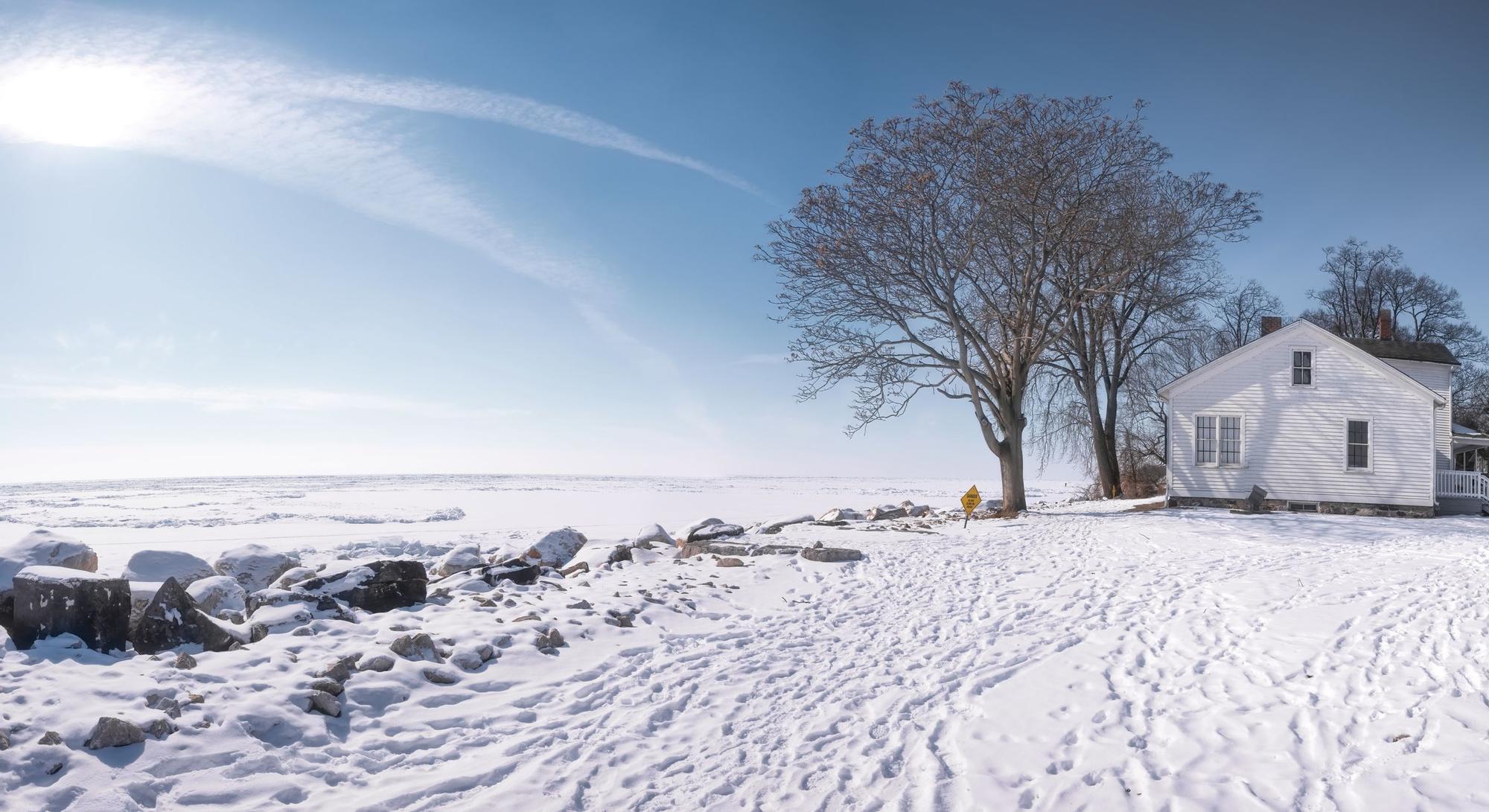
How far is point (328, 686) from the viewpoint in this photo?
566 centimetres

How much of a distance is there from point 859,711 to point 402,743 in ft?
10.7

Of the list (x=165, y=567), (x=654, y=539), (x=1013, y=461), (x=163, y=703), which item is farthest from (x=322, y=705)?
(x=1013, y=461)

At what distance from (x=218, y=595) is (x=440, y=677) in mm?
3041

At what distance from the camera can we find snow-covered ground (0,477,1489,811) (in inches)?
184

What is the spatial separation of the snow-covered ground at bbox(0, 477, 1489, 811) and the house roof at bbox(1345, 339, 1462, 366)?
19.3 metres

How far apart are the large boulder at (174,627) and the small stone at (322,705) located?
131 cm

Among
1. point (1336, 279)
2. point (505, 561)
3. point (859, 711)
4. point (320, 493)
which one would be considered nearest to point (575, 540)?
point (505, 561)

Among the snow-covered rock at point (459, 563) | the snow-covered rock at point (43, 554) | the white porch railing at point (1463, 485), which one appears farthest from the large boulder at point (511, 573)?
the white porch railing at point (1463, 485)

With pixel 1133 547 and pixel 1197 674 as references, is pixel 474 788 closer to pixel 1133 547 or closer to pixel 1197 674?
pixel 1197 674

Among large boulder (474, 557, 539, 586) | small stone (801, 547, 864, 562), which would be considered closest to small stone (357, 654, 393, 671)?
large boulder (474, 557, 539, 586)

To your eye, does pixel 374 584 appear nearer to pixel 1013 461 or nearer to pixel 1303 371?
pixel 1013 461

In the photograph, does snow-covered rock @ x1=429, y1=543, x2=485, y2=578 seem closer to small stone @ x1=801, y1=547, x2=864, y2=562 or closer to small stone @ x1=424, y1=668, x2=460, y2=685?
small stone @ x1=424, y1=668, x2=460, y2=685

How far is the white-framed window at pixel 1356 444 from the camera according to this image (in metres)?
22.6

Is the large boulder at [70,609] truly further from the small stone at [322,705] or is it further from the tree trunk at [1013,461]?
the tree trunk at [1013,461]
